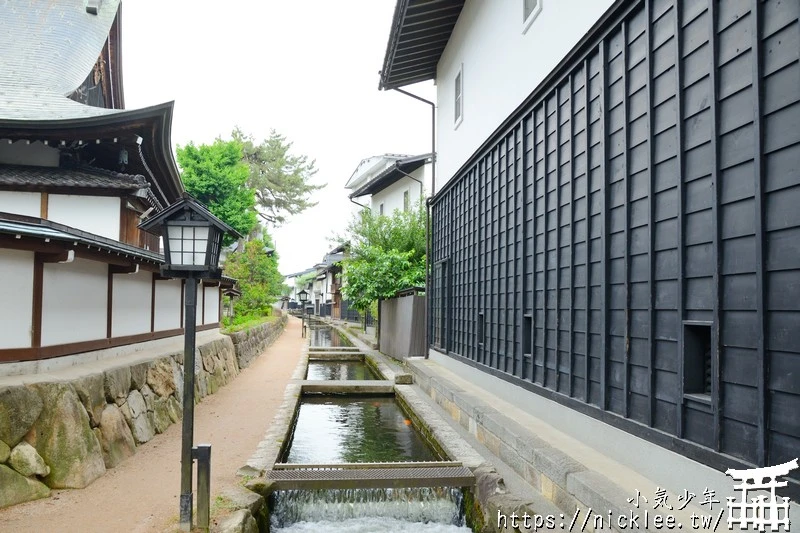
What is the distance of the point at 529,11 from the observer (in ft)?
28.8

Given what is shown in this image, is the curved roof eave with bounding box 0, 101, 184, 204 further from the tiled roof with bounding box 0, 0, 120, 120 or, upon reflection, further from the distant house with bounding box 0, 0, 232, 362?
the tiled roof with bounding box 0, 0, 120, 120

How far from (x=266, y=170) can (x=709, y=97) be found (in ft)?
153

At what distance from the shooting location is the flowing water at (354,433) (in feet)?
28.6

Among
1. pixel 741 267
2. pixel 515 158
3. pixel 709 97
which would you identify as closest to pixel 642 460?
pixel 741 267

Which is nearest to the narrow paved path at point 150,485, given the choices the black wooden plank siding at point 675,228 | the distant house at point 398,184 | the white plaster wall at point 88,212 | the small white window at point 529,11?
the white plaster wall at point 88,212

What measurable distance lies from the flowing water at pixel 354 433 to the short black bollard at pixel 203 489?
10.9 feet

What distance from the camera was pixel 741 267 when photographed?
3.74 metres

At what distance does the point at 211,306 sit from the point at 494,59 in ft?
39.5

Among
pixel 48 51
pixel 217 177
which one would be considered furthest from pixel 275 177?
pixel 48 51

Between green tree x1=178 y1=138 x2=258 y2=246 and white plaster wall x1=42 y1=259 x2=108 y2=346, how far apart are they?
73.3 feet

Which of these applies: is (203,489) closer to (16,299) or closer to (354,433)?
(16,299)

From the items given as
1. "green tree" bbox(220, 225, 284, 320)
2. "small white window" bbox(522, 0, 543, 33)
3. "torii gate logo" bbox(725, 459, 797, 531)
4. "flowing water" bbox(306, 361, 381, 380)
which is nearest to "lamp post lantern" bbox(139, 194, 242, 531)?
"torii gate logo" bbox(725, 459, 797, 531)

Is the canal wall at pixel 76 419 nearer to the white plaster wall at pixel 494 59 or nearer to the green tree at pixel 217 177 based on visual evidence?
the white plaster wall at pixel 494 59

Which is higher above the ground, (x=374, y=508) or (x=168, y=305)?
(x=168, y=305)
